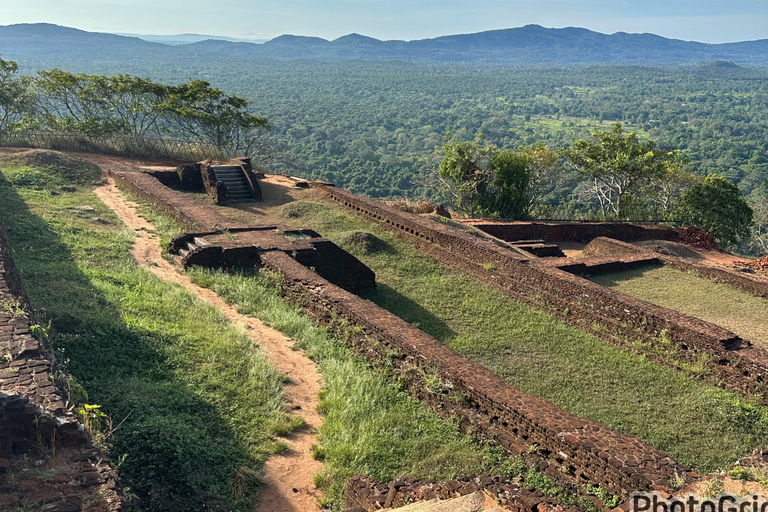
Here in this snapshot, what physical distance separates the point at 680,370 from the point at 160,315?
25.1 ft

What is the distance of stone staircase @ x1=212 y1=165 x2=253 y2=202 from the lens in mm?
17125

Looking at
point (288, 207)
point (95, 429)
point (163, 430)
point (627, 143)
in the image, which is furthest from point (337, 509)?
point (627, 143)

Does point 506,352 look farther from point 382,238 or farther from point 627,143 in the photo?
point 627,143

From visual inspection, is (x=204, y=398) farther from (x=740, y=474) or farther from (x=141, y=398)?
(x=740, y=474)

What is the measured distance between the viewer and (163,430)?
5230 millimetres

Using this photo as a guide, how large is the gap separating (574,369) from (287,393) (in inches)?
170

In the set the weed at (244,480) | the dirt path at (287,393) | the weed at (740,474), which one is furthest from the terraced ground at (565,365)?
the weed at (244,480)

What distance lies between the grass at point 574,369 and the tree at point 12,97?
20451 millimetres

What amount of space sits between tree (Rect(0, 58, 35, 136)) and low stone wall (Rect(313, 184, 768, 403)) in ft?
63.3

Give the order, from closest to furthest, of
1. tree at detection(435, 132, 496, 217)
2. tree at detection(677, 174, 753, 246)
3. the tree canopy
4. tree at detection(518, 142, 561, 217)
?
tree at detection(677, 174, 753, 246) → tree at detection(435, 132, 496, 217) → the tree canopy → tree at detection(518, 142, 561, 217)

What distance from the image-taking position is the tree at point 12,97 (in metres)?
24.3

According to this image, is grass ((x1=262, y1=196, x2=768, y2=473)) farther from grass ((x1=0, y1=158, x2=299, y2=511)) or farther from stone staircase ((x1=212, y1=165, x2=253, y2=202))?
stone staircase ((x1=212, y1=165, x2=253, y2=202))

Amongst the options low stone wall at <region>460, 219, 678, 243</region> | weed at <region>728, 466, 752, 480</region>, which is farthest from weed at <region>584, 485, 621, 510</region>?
low stone wall at <region>460, 219, 678, 243</region>

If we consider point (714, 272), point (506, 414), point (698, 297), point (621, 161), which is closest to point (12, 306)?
A: point (506, 414)
